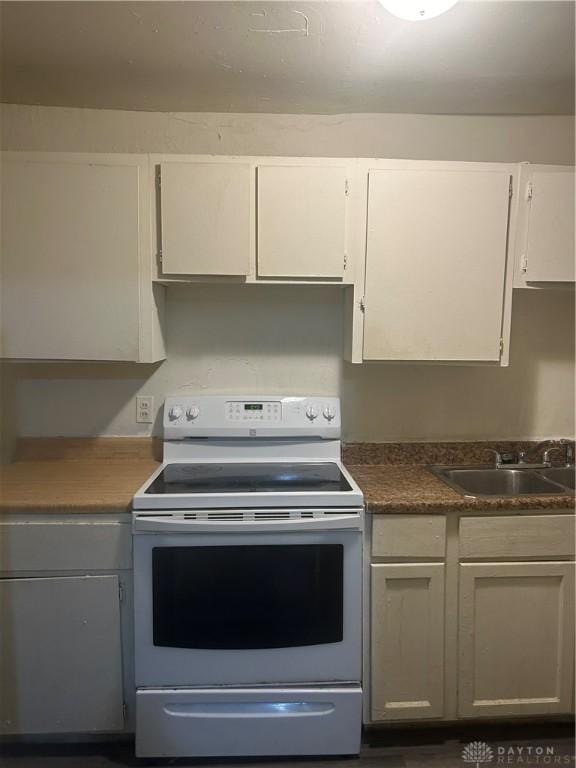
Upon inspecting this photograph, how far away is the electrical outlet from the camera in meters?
2.12

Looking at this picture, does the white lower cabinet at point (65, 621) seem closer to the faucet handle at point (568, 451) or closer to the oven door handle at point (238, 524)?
the oven door handle at point (238, 524)

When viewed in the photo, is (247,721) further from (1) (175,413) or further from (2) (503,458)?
(2) (503,458)

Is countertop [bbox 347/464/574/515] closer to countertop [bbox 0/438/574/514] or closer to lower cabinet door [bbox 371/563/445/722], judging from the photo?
countertop [bbox 0/438/574/514]

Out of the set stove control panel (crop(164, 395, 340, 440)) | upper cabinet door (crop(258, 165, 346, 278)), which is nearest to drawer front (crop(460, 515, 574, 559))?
stove control panel (crop(164, 395, 340, 440))

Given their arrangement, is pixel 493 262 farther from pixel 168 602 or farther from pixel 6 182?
pixel 6 182

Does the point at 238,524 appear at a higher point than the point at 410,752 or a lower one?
higher

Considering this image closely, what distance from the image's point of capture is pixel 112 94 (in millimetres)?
1911

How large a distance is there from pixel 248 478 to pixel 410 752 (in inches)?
44.5

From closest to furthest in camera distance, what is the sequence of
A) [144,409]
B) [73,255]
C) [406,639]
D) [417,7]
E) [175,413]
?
[417,7]
[406,639]
[73,255]
[175,413]
[144,409]

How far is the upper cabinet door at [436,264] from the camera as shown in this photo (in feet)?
5.94

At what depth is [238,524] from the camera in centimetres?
157

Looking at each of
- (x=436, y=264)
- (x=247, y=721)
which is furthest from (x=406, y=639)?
→ (x=436, y=264)

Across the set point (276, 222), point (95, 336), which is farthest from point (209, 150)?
point (95, 336)

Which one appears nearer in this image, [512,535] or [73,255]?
[512,535]
